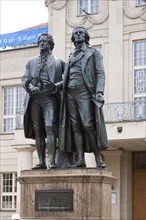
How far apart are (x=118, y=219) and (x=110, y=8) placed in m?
10.1

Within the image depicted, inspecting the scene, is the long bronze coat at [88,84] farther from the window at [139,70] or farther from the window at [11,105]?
the window at [11,105]

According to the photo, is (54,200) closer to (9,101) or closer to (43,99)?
(43,99)

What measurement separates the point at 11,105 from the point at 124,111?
30.8 ft

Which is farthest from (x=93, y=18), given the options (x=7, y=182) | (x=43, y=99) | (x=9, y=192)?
(x=43, y=99)

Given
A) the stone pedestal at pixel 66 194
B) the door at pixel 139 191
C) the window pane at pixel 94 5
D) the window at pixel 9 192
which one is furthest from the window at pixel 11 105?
the stone pedestal at pixel 66 194

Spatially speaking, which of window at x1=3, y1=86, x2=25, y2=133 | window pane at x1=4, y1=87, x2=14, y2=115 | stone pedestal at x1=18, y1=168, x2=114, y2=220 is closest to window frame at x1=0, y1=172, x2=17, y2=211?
window at x1=3, y1=86, x2=25, y2=133

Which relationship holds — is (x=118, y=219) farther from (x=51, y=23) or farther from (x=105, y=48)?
(x=51, y=23)

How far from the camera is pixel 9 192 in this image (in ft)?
116

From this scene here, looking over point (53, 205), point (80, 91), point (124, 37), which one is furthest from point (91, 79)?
point (124, 37)

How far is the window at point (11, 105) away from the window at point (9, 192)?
104 inches

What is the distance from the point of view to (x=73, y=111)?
11508 millimetres

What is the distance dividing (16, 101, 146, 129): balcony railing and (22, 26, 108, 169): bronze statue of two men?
15.5m

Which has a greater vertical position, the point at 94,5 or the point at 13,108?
the point at 94,5

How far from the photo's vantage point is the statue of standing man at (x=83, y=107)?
11320 mm
